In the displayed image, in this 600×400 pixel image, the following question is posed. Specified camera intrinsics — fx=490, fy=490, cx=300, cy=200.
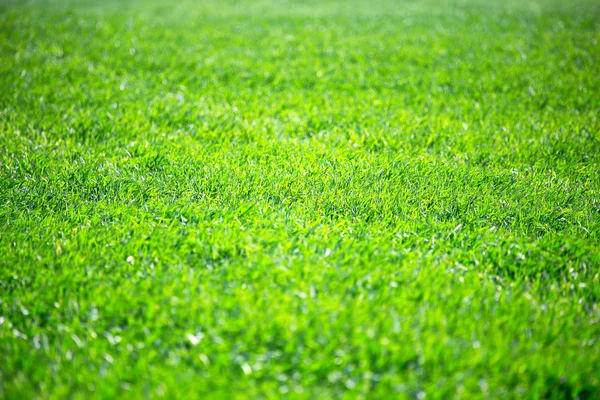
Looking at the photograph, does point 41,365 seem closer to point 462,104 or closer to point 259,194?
point 259,194

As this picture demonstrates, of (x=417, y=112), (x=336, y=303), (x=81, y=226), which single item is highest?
(x=417, y=112)

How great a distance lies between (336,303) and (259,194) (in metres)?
1.31

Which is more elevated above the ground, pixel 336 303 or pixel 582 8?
pixel 582 8

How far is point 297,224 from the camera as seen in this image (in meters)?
3.15

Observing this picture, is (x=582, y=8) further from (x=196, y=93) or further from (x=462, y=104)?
(x=196, y=93)

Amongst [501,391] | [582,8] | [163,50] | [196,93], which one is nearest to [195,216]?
[501,391]

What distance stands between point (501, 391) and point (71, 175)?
125 inches

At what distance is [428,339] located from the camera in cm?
224

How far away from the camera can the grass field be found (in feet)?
7.09

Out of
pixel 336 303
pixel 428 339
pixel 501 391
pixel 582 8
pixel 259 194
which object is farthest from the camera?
pixel 582 8

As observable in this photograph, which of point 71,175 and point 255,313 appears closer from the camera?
point 255,313

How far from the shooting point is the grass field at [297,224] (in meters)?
2.16

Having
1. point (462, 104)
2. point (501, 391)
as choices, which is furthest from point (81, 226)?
point (462, 104)

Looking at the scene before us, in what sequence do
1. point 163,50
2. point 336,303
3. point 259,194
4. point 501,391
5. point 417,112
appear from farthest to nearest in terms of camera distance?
point 163,50 → point 417,112 → point 259,194 → point 336,303 → point 501,391
